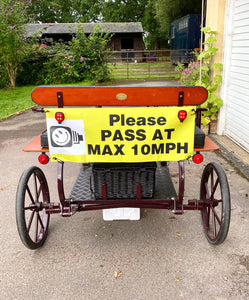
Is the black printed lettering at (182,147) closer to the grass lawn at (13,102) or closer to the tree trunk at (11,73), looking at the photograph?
the grass lawn at (13,102)

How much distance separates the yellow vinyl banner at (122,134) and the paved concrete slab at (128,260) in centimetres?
104

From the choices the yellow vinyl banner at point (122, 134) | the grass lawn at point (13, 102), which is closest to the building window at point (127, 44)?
the grass lawn at point (13, 102)

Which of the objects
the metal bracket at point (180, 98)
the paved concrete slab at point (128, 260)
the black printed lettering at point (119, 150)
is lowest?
the paved concrete slab at point (128, 260)

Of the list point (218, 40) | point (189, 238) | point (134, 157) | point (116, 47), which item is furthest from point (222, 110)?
point (116, 47)

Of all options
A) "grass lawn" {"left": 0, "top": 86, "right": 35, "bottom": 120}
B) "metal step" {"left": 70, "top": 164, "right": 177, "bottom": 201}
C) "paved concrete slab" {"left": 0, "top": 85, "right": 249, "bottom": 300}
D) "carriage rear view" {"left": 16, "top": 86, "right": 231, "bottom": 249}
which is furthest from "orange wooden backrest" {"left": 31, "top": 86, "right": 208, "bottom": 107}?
"grass lawn" {"left": 0, "top": 86, "right": 35, "bottom": 120}

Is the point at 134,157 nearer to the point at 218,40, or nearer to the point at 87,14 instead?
the point at 218,40

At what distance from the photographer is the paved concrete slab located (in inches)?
101

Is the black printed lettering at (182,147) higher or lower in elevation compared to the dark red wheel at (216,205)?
higher

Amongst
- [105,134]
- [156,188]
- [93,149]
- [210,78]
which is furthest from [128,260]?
[210,78]

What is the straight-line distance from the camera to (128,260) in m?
2.95

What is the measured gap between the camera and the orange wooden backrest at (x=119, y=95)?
2615mm

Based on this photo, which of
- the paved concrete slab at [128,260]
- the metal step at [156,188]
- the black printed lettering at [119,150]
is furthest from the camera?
the metal step at [156,188]

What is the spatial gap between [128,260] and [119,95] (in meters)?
1.61

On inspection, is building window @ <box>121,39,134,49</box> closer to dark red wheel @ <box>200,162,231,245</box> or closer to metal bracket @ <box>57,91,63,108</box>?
dark red wheel @ <box>200,162,231,245</box>
